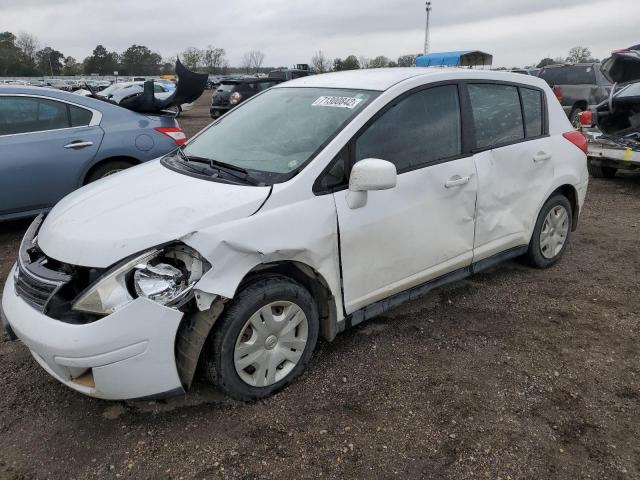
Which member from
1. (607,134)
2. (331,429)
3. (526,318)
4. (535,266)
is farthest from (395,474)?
(607,134)

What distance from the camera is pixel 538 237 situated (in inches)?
169

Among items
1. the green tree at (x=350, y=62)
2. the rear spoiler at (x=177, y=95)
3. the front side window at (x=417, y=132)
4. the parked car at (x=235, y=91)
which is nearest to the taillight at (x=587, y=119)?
the front side window at (x=417, y=132)

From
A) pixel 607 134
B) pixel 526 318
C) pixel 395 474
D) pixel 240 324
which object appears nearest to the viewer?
pixel 395 474

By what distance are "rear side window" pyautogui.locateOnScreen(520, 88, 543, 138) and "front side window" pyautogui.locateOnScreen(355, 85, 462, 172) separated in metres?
0.89

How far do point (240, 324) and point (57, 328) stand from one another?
0.82 meters

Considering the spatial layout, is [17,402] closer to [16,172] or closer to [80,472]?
[80,472]

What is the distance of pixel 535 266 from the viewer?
445 centimetres

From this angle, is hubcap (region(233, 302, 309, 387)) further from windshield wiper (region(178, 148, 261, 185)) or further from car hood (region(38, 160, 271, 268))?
windshield wiper (region(178, 148, 261, 185))

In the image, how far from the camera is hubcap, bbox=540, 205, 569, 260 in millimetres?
4344

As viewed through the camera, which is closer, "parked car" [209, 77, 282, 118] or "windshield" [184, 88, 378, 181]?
"windshield" [184, 88, 378, 181]

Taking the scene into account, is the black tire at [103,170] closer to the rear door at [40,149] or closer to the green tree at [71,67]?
the rear door at [40,149]

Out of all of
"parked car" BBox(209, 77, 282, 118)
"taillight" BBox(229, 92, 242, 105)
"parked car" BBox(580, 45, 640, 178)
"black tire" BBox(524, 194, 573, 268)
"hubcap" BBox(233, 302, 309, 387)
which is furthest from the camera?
"taillight" BBox(229, 92, 242, 105)

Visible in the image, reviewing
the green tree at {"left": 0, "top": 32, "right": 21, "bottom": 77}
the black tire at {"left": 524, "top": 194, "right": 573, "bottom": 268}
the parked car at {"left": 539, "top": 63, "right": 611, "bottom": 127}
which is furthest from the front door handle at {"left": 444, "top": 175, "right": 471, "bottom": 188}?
the green tree at {"left": 0, "top": 32, "right": 21, "bottom": 77}

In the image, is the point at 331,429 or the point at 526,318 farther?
the point at 526,318
